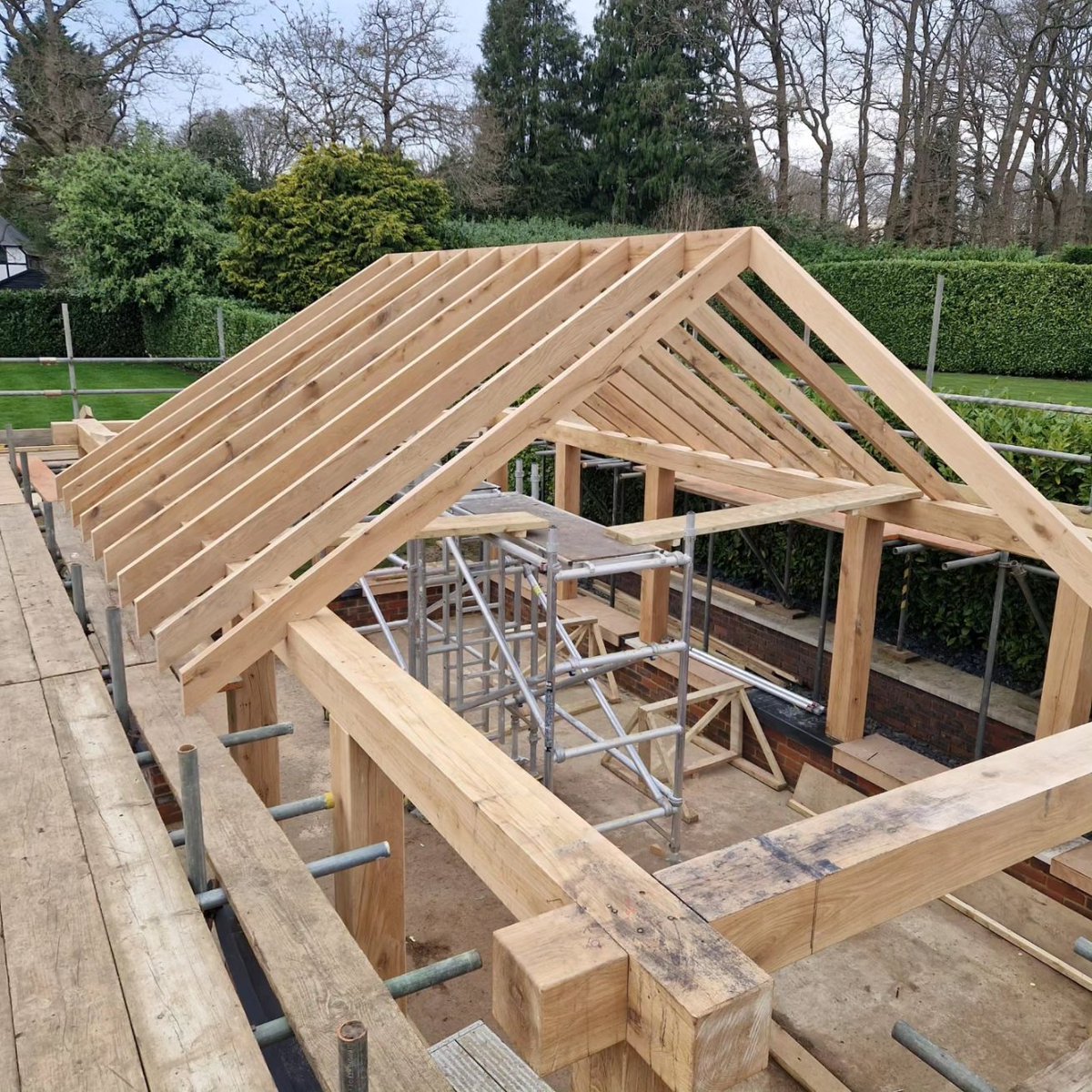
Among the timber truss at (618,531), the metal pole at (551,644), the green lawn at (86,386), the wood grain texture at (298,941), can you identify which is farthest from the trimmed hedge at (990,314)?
the wood grain texture at (298,941)

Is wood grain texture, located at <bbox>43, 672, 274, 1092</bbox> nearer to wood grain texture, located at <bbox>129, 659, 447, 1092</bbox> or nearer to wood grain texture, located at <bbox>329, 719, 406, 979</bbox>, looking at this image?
wood grain texture, located at <bbox>129, 659, 447, 1092</bbox>

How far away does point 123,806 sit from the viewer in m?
2.64

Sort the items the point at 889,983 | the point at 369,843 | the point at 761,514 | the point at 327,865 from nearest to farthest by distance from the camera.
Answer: the point at 327,865
the point at 369,843
the point at 889,983
the point at 761,514

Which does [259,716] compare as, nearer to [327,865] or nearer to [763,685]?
[327,865]

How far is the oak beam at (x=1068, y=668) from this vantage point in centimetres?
481

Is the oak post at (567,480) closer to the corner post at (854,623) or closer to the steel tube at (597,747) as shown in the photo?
the corner post at (854,623)

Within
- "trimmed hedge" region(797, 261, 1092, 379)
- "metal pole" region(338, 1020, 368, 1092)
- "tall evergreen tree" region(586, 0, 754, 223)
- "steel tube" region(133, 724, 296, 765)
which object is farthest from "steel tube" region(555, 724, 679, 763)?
"tall evergreen tree" region(586, 0, 754, 223)

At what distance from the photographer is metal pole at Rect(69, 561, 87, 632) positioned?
13.0ft

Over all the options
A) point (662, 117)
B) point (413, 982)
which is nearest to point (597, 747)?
point (413, 982)

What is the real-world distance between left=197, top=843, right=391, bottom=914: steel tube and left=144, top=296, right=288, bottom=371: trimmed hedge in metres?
13.0

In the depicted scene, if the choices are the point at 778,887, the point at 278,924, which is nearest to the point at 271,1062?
the point at 278,924

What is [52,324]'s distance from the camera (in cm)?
1972

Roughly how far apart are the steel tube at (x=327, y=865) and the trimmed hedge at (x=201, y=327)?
1296cm

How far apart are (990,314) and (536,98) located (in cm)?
1602
